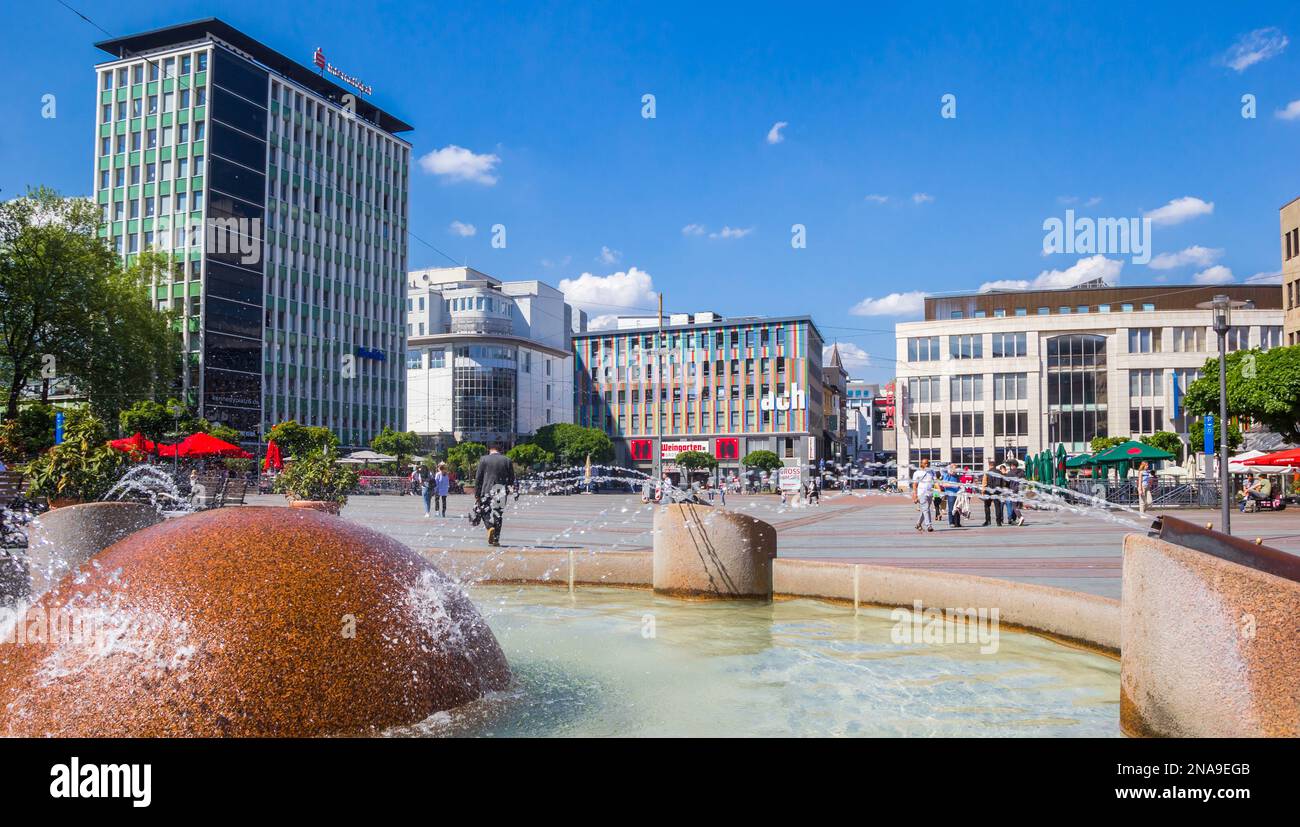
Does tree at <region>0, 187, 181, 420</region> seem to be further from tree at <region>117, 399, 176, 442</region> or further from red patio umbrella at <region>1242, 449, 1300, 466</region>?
red patio umbrella at <region>1242, 449, 1300, 466</region>

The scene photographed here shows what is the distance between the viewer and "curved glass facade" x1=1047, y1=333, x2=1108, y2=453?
75.1 m

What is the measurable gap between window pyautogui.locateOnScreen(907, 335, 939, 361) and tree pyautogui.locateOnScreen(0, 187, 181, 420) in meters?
58.2

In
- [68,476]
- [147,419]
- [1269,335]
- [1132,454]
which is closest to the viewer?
[68,476]

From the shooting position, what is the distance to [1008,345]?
252 feet

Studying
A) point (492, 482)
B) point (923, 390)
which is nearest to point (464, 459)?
point (923, 390)

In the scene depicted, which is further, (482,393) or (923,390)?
(482,393)

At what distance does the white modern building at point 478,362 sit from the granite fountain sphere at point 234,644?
292 ft

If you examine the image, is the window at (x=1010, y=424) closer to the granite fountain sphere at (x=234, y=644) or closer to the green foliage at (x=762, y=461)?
the green foliage at (x=762, y=461)

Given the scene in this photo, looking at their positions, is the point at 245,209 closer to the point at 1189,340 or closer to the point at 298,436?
the point at 298,436

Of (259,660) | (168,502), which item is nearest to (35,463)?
(168,502)

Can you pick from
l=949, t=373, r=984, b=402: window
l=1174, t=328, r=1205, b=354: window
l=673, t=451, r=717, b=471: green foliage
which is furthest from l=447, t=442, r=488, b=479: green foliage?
l=1174, t=328, r=1205, b=354: window

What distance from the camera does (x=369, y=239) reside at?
90.1 m

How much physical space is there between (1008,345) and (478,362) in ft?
177
